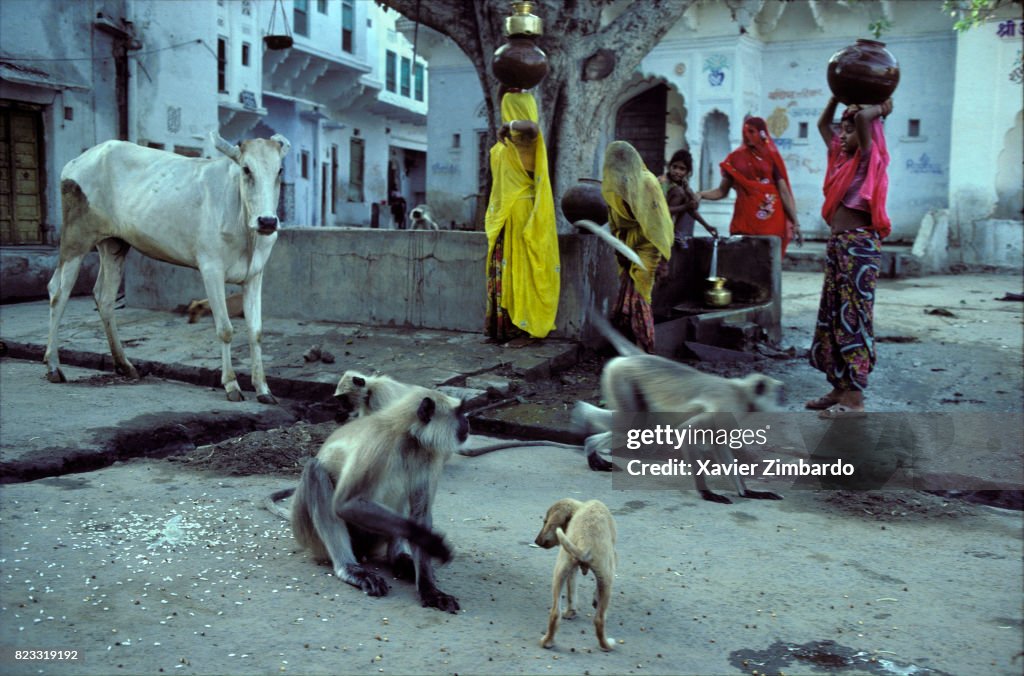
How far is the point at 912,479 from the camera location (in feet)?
15.4

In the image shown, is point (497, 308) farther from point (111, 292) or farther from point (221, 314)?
point (111, 292)

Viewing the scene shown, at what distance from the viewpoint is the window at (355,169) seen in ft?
98.9

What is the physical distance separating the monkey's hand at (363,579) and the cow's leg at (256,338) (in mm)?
3205

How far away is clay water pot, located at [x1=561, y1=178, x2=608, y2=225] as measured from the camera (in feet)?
26.7

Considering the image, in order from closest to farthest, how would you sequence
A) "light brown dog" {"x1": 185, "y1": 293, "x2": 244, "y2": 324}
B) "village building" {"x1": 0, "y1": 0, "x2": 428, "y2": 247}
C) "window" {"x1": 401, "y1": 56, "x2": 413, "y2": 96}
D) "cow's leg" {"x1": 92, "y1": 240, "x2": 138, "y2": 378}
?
"cow's leg" {"x1": 92, "y1": 240, "x2": 138, "y2": 378}
"light brown dog" {"x1": 185, "y1": 293, "x2": 244, "y2": 324}
"village building" {"x1": 0, "y1": 0, "x2": 428, "y2": 247}
"window" {"x1": 401, "y1": 56, "x2": 413, "y2": 96}

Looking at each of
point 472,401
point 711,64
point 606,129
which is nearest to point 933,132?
point 711,64

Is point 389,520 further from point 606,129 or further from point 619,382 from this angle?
point 606,129

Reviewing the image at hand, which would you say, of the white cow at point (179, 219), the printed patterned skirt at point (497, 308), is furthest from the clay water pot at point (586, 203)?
the white cow at point (179, 219)

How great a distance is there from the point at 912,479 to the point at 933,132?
15149mm

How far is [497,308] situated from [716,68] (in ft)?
41.5

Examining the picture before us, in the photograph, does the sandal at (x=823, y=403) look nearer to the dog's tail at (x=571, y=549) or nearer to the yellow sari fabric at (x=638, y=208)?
the yellow sari fabric at (x=638, y=208)

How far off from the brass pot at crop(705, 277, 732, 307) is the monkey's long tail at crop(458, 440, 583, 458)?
3.94 meters

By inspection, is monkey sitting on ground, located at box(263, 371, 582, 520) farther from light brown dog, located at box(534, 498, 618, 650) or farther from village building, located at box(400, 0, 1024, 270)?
village building, located at box(400, 0, 1024, 270)

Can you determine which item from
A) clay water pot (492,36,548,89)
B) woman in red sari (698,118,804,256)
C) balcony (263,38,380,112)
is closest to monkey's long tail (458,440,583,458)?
clay water pot (492,36,548,89)
